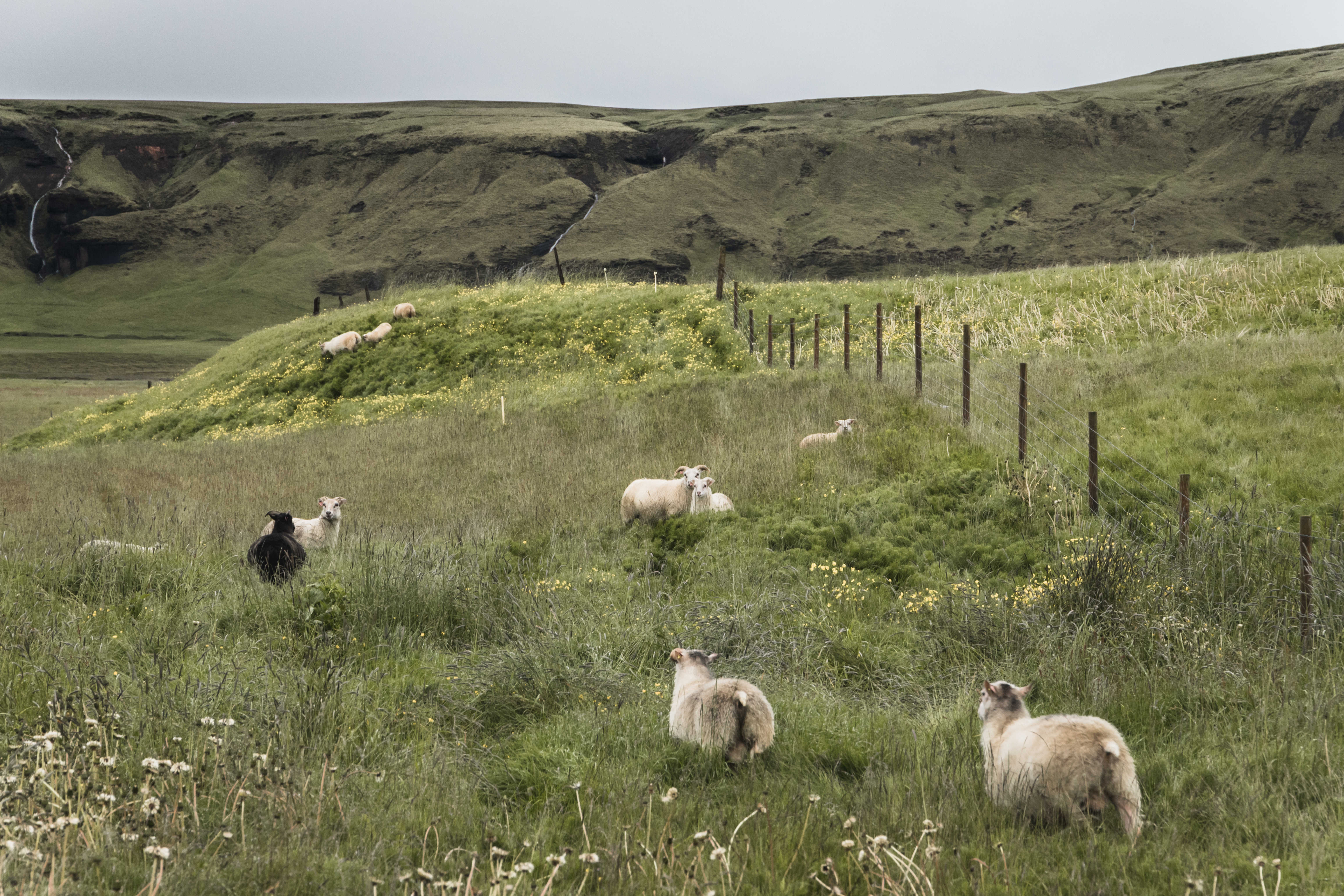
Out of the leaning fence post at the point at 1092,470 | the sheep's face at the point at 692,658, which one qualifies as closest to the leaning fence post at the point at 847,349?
the leaning fence post at the point at 1092,470

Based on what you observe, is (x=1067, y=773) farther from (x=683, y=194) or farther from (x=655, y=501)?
(x=683, y=194)

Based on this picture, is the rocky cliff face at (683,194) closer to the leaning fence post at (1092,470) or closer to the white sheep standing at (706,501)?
the white sheep standing at (706,501)

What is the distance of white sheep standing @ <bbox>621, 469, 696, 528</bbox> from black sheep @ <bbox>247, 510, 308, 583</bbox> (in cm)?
449

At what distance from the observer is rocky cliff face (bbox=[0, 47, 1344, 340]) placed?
122 meters

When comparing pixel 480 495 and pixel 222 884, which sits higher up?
pixel 222 884

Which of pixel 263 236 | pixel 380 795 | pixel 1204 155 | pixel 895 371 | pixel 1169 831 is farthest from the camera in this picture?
pixel 263 236

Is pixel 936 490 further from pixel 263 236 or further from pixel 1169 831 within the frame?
pixel 263 236

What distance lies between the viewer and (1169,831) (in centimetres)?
389

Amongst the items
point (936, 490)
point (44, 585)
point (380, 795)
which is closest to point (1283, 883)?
point (380, 795)

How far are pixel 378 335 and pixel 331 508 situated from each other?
22608mm

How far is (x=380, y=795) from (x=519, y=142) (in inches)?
7058

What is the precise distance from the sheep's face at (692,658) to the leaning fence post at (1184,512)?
16.1 feet

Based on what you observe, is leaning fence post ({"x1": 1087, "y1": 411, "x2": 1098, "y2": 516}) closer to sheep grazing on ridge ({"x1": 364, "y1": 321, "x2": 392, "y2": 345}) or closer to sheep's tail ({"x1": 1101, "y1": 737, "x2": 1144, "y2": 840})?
sheep's tail ({"x1": 1101, "y1": 737, "x2": 1144, "y2": 840})

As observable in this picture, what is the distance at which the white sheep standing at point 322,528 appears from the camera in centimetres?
1183
